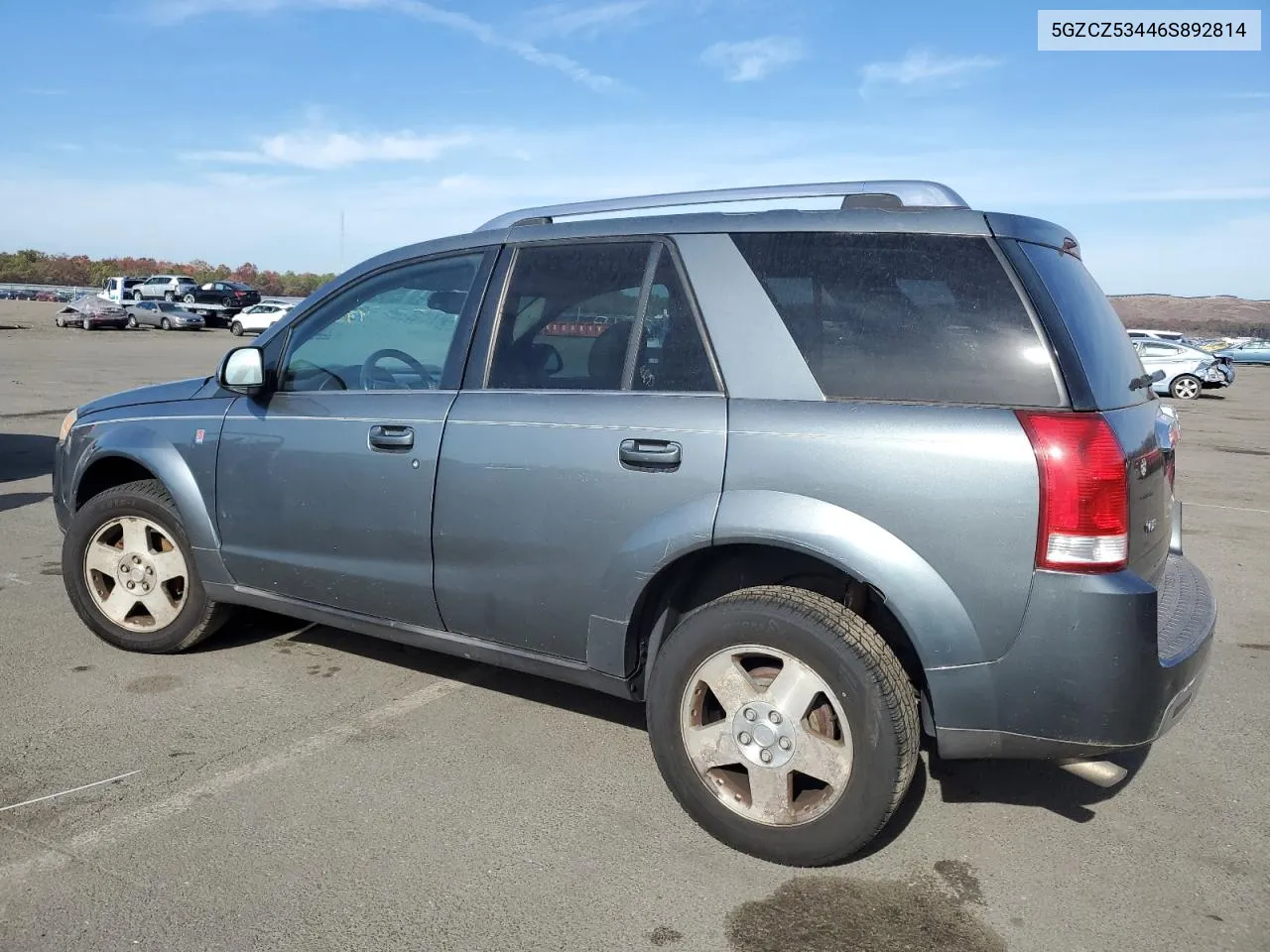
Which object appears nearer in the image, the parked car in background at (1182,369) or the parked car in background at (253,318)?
the parked car in background at (1182,369)

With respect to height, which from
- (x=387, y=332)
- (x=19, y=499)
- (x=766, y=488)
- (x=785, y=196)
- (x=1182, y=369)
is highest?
(x=785, y=196)

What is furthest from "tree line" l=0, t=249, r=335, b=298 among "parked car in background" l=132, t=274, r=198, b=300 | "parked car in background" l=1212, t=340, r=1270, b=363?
"parked car in background" l=1212, t=340, r=1270, b=363

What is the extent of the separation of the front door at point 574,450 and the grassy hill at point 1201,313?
9272cm

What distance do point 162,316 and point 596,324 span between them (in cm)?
4385

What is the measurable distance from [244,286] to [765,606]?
174 feet

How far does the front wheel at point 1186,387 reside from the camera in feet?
90.0

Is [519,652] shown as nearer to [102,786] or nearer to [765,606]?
[765,606]

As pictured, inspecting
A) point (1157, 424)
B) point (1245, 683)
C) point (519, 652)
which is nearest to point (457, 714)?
point (519, 652)

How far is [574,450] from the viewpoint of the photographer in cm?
348

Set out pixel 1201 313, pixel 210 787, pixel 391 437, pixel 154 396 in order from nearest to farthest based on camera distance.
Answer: pixel 210 787 → pixel 391 437 → pixel 154 396 → pixel 1201 313

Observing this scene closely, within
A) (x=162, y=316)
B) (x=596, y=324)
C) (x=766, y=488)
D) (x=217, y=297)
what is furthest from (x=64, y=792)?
(x=217, y=297)

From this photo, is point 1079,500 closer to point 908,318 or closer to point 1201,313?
point 908,318

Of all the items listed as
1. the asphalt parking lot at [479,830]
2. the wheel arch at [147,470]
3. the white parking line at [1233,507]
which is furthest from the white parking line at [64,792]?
the white parking line at [1233,507]

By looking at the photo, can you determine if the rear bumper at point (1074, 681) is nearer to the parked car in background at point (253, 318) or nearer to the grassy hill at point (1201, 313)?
the parked car in background at point (253, 318)
